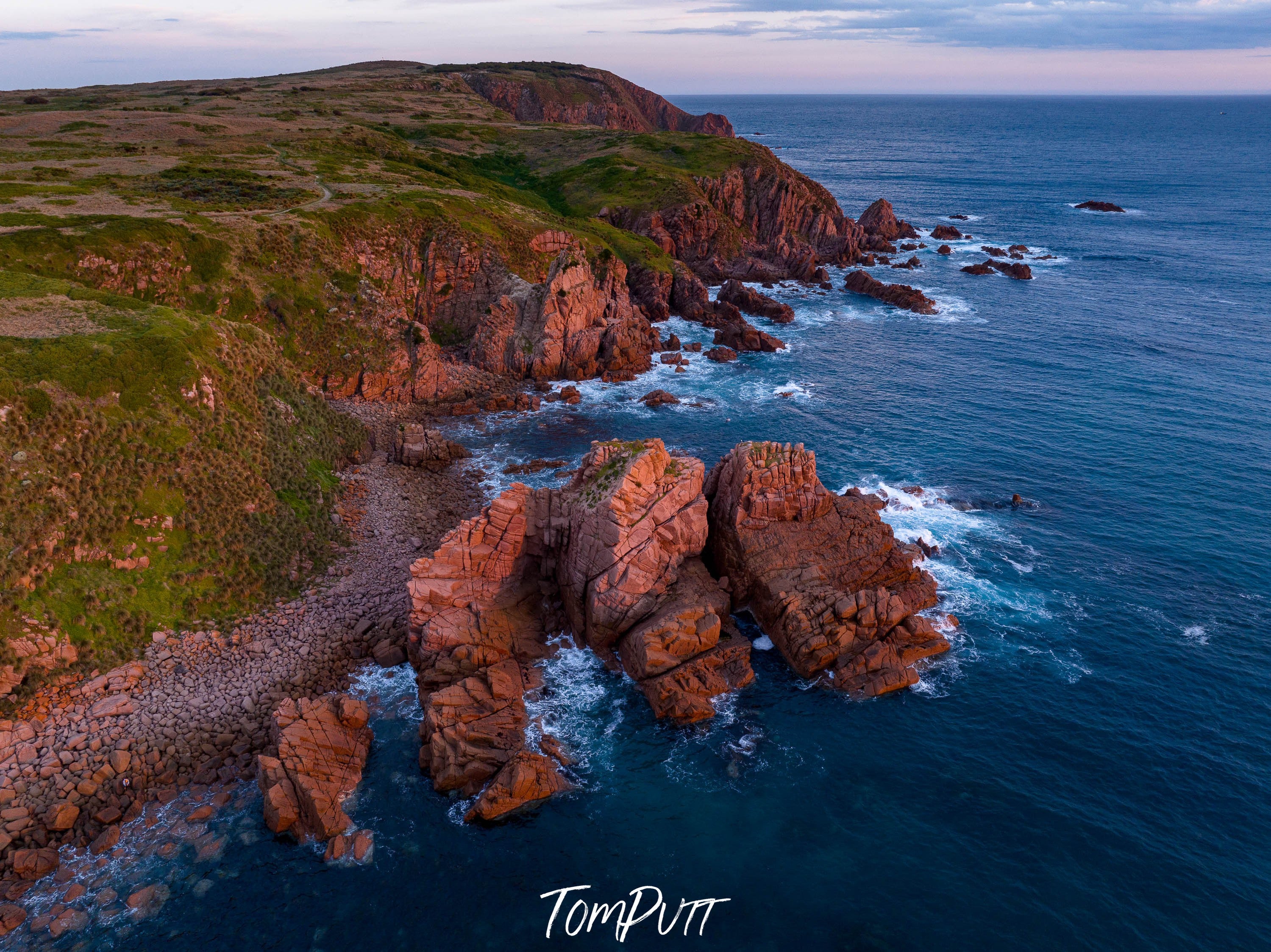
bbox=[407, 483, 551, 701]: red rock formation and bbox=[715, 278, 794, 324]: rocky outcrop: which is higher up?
bbox=[715, 278, 794, 324]: rocky outcrop

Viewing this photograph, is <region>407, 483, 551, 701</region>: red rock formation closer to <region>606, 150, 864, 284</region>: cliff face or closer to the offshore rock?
the offshore rock

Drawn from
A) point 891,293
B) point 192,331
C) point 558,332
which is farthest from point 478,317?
point 891,293

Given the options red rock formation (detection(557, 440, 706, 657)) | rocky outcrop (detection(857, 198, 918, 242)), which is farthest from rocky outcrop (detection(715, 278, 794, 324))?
red rock formation (detection(557, 440, 706, 657))

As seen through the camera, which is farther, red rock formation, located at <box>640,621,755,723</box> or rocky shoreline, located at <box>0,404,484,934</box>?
red rock formation, located at <box>640,621,755,723</box>

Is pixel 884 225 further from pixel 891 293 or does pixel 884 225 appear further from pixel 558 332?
pixel 558 332

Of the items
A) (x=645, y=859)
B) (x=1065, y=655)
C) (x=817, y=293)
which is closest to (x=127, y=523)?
(x=645, y=859)

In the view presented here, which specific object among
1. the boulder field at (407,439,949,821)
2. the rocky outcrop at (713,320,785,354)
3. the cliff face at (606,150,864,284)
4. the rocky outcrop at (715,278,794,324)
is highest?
the cliff face at (606,150,864,284)

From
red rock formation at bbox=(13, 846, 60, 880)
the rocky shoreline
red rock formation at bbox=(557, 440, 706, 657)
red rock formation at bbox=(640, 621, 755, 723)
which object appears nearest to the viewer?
red rock formation at bbox=(13, 846, 60, 880)

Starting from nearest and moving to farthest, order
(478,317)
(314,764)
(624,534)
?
1. (314,764)
2. (624,534)
3. (478,317)
